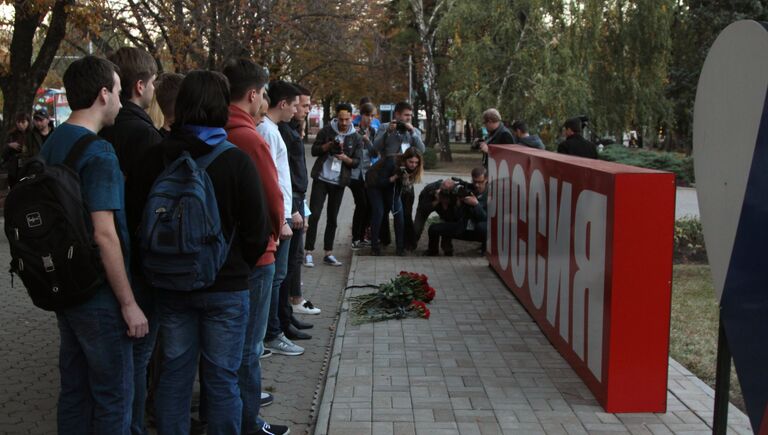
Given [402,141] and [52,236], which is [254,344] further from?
[402,141]

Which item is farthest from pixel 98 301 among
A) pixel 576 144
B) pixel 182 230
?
pixel 576 144

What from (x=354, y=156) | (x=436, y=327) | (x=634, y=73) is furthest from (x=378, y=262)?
(x=634, y=73)

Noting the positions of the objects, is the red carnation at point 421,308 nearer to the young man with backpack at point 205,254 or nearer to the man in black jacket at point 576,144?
the young man with backpack at point 205,254

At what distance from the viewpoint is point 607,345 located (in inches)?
185

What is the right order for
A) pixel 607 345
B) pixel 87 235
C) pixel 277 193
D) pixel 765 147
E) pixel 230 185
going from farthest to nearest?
pixel 607 345
pixel 277 193
pixel 230 185
pixel 87 235
pixel 765 147

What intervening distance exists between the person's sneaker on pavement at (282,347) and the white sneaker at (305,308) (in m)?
1.30

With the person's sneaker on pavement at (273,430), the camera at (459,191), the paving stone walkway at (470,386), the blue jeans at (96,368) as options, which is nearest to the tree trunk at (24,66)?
the camera at (459,191)

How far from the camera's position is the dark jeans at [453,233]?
1077 centimetres

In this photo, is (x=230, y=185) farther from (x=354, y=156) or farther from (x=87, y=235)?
(x=354, y=156)

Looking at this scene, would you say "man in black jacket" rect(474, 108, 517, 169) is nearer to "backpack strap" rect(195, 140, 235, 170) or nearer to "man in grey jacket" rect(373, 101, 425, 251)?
"man in grey jacket" rect(373, 101, 425, 251)

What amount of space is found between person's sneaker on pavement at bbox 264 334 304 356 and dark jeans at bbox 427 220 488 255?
475 cm

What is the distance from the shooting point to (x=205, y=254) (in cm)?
334

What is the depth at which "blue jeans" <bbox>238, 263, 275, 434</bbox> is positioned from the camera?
4.05 metres

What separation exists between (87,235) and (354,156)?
7.27 meters
